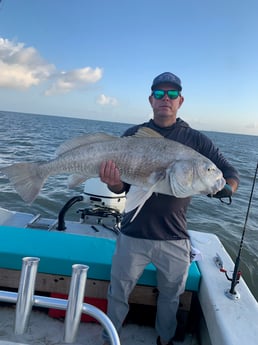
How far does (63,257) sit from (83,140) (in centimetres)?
129

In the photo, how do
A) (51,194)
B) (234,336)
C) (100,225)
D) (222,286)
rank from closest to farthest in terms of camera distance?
(234,336) < (222,286) < (100,225) < (51,194)

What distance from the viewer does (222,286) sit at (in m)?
3.31

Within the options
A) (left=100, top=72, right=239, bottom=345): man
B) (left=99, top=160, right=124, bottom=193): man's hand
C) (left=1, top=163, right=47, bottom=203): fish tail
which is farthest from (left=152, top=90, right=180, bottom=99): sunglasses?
Answer: (left=1, top=163, right=47, bottom=203): fish tail

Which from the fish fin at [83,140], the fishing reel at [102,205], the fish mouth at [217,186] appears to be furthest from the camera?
the fishing reel at [102,205]

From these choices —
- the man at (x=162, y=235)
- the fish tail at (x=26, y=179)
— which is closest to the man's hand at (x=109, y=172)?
the man at (x=162, y=235)

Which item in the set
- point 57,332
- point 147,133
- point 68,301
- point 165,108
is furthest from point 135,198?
point 57,332

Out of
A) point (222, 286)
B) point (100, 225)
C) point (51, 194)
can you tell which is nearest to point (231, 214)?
point (51, 194)

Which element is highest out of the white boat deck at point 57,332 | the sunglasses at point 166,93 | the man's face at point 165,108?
the sunglasses at point 166,93

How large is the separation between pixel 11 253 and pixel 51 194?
8736 millimetres

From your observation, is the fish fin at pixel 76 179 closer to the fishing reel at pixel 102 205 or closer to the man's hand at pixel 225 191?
the man's hand at pixel 225 191

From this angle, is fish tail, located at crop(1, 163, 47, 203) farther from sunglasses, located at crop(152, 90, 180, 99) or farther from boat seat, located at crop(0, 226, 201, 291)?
sunglasses, located at crop(152, 90, 180, 99)

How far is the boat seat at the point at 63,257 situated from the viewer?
11.2 ft

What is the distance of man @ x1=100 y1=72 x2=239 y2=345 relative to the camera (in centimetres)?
306

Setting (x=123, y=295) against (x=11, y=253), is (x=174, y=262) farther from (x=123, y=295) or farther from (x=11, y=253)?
(x=11, y=253)
